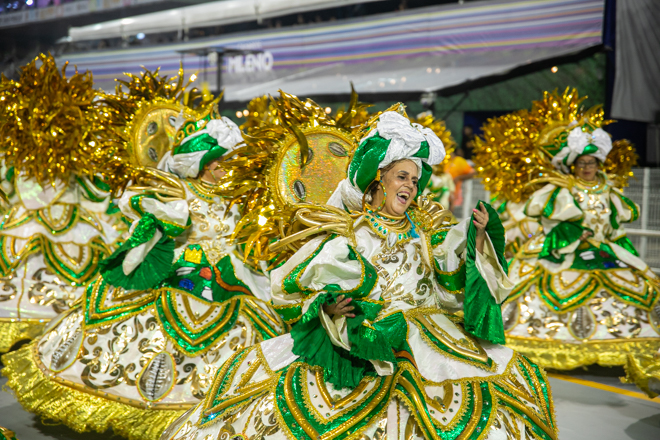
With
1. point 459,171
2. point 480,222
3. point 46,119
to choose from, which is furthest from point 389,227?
point 459,171

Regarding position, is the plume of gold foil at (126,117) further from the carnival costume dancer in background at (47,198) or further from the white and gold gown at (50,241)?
the white and gold gown at (50,241)

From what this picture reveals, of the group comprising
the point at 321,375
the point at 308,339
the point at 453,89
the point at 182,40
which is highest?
the point at 182,40

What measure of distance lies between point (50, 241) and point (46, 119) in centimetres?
100

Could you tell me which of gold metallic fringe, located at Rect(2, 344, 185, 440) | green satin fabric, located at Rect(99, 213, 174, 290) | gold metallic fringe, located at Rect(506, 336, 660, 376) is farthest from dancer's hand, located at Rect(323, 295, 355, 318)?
gold metallic fringe, located at Rect(506, 336, 660, 376)

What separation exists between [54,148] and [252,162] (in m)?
2.56

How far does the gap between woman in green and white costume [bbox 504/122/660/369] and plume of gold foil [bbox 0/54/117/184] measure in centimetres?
326

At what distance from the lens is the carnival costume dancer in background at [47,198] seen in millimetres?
4746

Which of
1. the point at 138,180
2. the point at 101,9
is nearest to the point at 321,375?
the point at 138,180

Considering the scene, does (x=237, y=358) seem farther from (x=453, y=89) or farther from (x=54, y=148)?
(x=453, y=89)

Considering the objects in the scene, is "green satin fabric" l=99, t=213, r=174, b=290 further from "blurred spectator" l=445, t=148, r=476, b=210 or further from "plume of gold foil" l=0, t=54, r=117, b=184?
"blurred spectator" l=445, t=148, r=476, b=210

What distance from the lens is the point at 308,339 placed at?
226 cm

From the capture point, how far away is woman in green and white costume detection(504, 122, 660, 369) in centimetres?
474

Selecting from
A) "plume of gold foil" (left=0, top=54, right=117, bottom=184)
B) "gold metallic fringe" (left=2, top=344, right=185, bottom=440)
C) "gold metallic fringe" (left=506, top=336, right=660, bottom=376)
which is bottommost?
"gold metallic fringe" (left=506, top=336, right=660, bottom=376)

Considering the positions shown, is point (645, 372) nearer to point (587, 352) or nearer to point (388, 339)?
point (587, 352)
